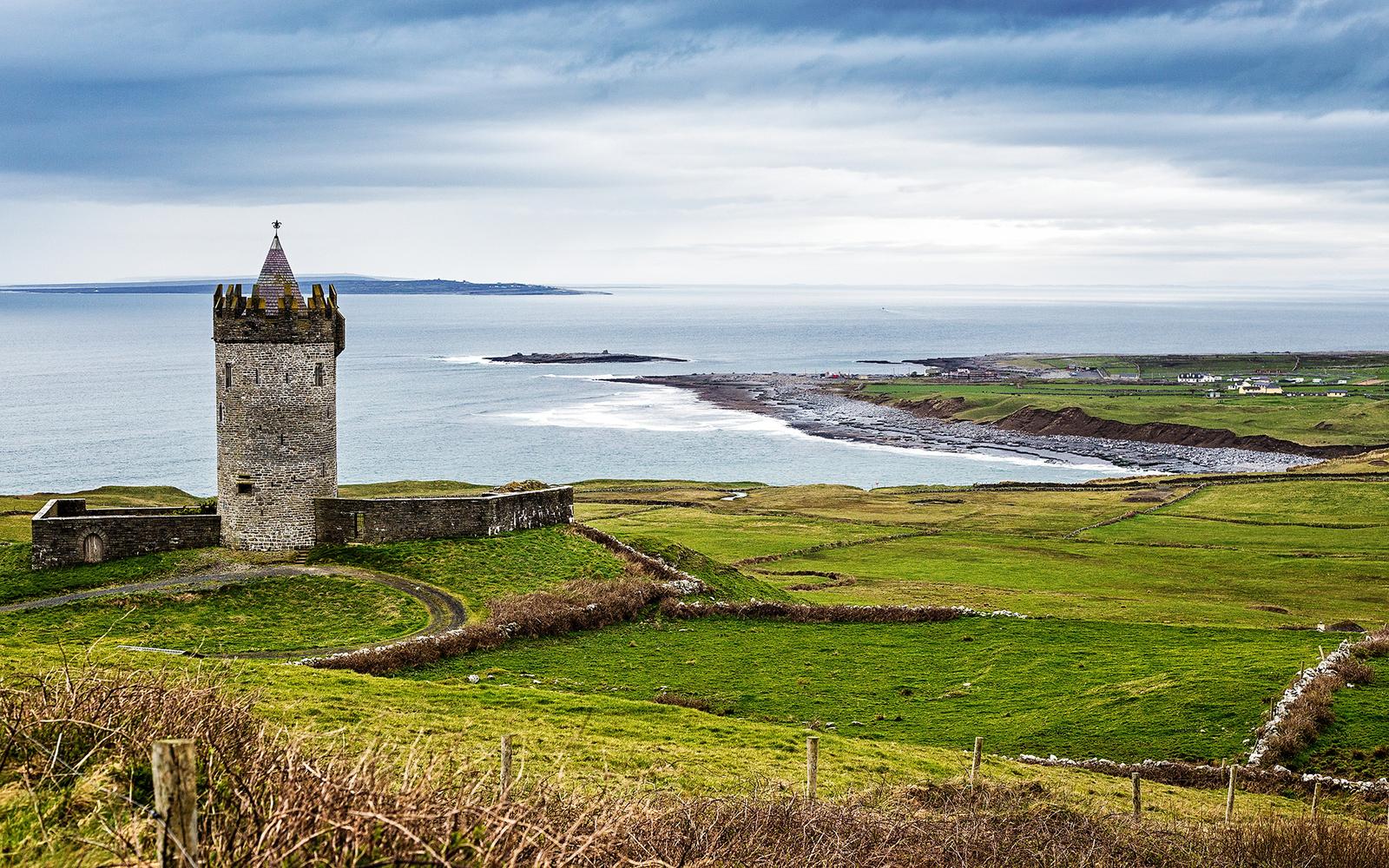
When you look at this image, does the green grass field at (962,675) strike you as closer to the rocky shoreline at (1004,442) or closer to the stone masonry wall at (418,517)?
the stone masonry wall at (418,517)

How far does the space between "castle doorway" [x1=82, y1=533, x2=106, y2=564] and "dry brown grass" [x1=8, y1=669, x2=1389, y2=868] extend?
27396mm

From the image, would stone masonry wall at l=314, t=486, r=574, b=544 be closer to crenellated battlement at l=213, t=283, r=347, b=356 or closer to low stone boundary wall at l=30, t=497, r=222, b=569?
low stone boundary wall at l=30, t=497, r=222, b=569

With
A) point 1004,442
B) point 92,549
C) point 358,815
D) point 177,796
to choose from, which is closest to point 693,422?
point 1004,442

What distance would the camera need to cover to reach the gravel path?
33.7 metres

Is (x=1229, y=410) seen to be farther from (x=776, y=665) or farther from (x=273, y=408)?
(x=273, y=408)

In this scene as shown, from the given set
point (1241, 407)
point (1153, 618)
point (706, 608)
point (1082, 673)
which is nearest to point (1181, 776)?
point (1082, 673)

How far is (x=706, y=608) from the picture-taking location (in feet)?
137

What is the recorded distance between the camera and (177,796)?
721 centimetres

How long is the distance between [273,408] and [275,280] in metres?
4.11

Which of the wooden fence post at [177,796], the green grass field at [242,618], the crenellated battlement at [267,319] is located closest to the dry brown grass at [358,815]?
the wooden fence post at [177,796]

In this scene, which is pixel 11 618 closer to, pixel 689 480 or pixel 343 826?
pixel 343 826

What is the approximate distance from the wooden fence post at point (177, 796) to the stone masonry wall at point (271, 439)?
1250 inches

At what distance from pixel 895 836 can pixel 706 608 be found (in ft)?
89.4

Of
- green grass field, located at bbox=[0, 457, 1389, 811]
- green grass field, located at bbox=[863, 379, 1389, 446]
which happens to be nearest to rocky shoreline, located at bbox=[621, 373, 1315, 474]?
green grass field, located at bbox=[863, 379, 1389, 446]
